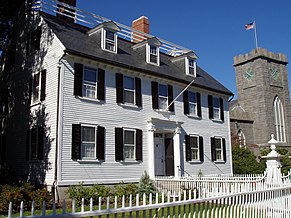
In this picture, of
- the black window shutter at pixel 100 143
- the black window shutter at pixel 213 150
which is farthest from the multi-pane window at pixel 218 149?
the black window shutter at pixel 100 143

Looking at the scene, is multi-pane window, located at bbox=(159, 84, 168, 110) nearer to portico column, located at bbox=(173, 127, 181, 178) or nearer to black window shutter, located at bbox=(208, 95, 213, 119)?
portico column, located at bbox=(173, 127, 181, 178)

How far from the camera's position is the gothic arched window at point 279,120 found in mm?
40719

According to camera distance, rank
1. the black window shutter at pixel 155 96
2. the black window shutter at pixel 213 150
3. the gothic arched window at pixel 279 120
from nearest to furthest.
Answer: the black window shutter at pixel 155 96 → the black window shutter at pixel 213 150 → the gothic arched window at pixel 279 120

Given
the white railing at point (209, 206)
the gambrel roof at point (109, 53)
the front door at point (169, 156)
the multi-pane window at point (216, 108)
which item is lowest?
the white railing at point (209, 206)

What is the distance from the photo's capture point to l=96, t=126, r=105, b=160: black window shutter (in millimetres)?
15367

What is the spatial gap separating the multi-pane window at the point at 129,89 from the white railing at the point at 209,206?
10100mm

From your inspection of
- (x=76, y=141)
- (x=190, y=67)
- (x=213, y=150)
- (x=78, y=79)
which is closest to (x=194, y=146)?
(x=213, y=150)

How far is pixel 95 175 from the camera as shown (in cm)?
1515

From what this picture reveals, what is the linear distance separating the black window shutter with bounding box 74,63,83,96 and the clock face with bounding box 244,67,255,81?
102ft

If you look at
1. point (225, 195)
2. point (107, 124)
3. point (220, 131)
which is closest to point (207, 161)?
point (220, 131)

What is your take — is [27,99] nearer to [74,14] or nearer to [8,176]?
[8,176]

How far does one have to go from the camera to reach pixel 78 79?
1536 cm

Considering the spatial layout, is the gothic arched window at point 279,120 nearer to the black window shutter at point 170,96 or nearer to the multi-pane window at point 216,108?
the multi-pane window at point 216,108

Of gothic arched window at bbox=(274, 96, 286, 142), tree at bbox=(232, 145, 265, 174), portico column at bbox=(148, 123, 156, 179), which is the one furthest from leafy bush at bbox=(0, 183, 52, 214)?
gothic arched window at bbox=(274, 96, 286, 142)
